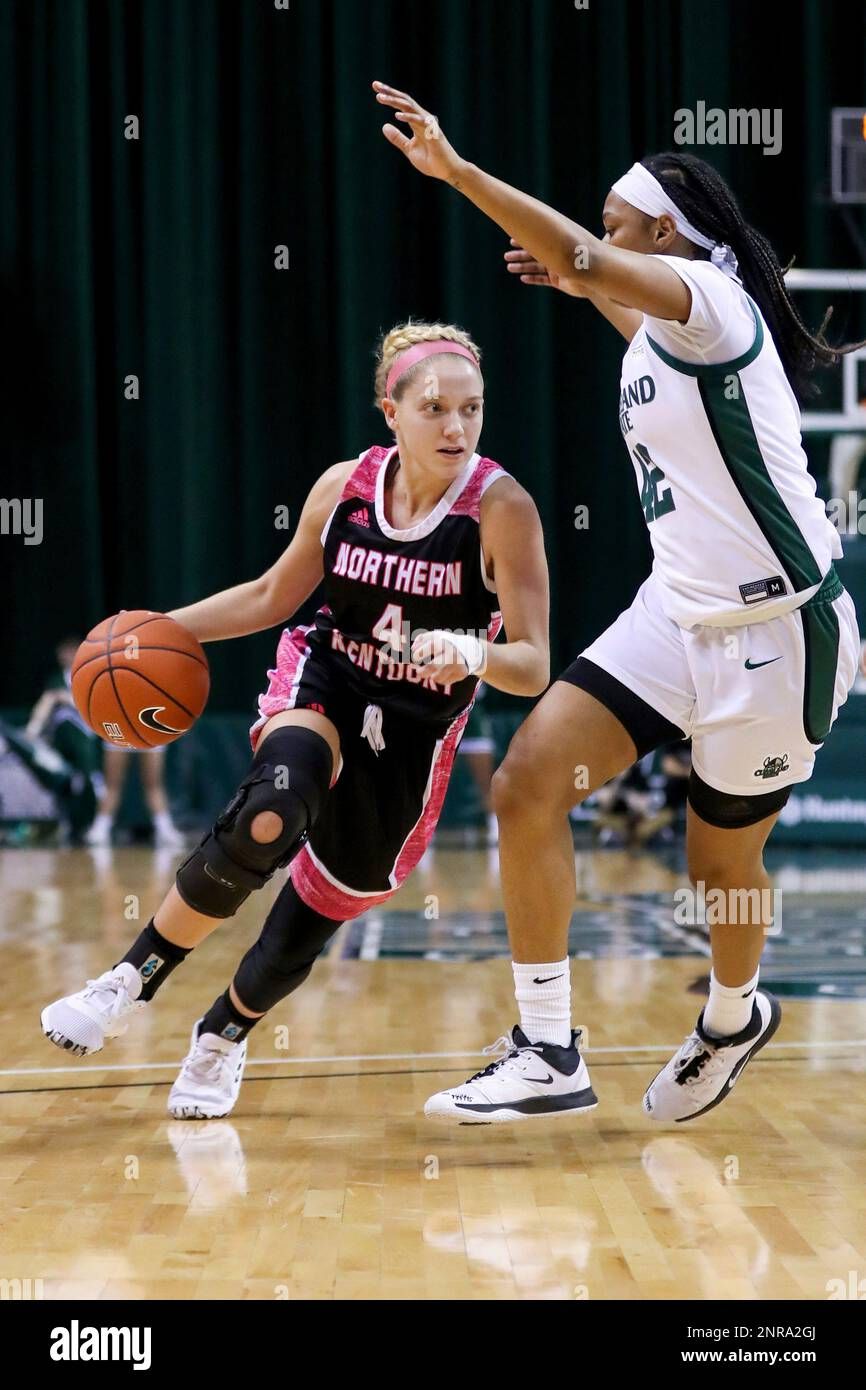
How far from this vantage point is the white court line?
13.3 feet

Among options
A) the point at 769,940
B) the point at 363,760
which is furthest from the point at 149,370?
the point at 363,760

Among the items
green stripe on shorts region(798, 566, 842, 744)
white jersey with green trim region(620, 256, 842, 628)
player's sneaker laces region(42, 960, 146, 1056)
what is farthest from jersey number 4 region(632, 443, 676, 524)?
player's sneaker laces region(42, 960, 146, 1056)

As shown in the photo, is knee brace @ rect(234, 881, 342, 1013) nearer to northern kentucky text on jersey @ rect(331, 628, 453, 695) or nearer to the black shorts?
the black shorts

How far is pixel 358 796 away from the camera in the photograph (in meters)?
3.50

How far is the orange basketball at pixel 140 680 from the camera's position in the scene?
354 cm

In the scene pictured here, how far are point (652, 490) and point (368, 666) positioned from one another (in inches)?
28.6

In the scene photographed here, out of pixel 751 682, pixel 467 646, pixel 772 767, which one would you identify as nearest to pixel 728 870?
pixel 772 767

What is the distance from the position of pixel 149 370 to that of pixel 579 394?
3.58 m

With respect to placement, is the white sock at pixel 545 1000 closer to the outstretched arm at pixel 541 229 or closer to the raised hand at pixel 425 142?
the outstretched arm at pixel 541 229

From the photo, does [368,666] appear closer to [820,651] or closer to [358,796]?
[358,796]

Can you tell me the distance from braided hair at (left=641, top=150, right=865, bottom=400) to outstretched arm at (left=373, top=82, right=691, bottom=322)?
0.46m

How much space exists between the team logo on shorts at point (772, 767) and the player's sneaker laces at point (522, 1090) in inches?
25.9

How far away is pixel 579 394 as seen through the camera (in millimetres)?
13836
